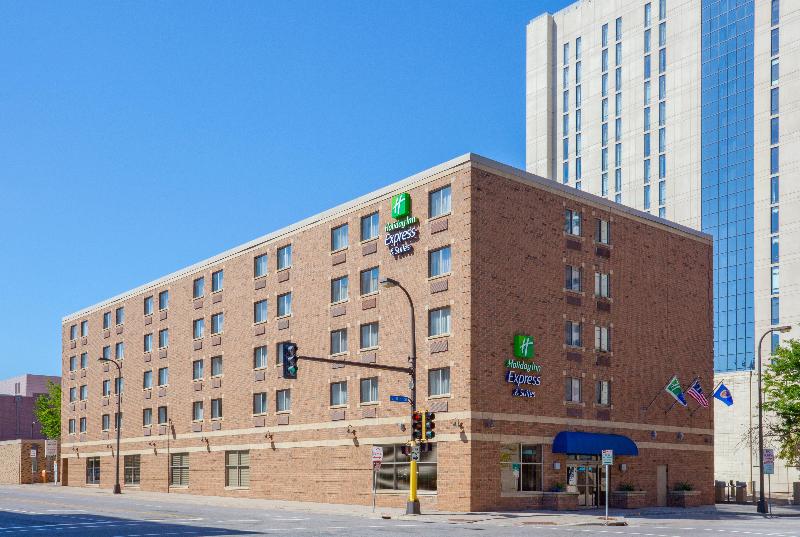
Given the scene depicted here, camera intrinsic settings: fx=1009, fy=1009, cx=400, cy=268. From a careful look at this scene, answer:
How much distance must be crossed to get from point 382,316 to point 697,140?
76724mm

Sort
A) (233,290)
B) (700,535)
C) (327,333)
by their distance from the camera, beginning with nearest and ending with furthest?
(700,535) < (327,333) < (233,290)

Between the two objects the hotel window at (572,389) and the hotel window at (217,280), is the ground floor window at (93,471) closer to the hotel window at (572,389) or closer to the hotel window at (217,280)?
the hotel window at (217,280)

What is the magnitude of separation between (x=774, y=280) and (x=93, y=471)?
72369mm

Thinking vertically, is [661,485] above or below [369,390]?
below

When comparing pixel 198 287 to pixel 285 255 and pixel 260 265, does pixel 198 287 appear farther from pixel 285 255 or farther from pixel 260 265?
pixel 285 255

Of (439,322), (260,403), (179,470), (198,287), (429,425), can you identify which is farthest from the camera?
(179,470)

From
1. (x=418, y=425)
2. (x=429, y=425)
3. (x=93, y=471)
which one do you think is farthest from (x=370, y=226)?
(x=93, y=471)

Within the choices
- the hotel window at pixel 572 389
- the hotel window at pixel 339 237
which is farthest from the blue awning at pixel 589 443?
the hotel window at pixel 339 237

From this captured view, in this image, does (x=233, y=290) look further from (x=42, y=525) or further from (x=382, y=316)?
(x=42, y=525)

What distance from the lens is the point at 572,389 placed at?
53125 millimetres

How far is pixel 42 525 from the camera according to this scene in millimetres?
36281

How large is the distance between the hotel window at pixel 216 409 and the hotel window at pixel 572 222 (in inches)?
1140

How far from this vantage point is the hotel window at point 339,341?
57469 millimetres

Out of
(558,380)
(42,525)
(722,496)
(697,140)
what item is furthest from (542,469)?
(697,140)
